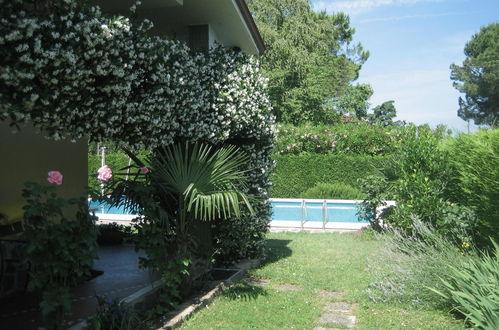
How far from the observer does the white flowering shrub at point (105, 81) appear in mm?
3441

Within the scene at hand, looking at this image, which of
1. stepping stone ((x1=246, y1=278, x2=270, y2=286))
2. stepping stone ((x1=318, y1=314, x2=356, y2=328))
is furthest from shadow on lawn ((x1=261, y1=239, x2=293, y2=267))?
stepping stone ((x1=318, y1=314, x2=356, y2=328))

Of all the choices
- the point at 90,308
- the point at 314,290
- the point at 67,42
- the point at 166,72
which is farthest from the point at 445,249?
the point at 67,42

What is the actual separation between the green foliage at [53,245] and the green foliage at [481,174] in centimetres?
548

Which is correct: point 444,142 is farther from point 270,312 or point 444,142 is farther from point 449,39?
point 449,39

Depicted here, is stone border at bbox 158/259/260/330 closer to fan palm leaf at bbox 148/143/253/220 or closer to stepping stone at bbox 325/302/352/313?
fan palm leaf at bbox 148/143/253/220

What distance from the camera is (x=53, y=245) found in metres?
3.82

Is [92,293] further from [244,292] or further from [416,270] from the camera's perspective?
[416,270]

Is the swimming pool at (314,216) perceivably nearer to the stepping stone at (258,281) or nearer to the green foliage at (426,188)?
the green foliage at (426,188)

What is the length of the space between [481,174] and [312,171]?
1359 cm

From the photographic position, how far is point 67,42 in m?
3.75

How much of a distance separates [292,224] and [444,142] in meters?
6.72

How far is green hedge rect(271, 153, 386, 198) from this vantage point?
65.8 feet

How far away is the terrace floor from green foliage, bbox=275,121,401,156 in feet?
44.8

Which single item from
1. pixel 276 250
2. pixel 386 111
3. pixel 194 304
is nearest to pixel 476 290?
pixel 194 304
